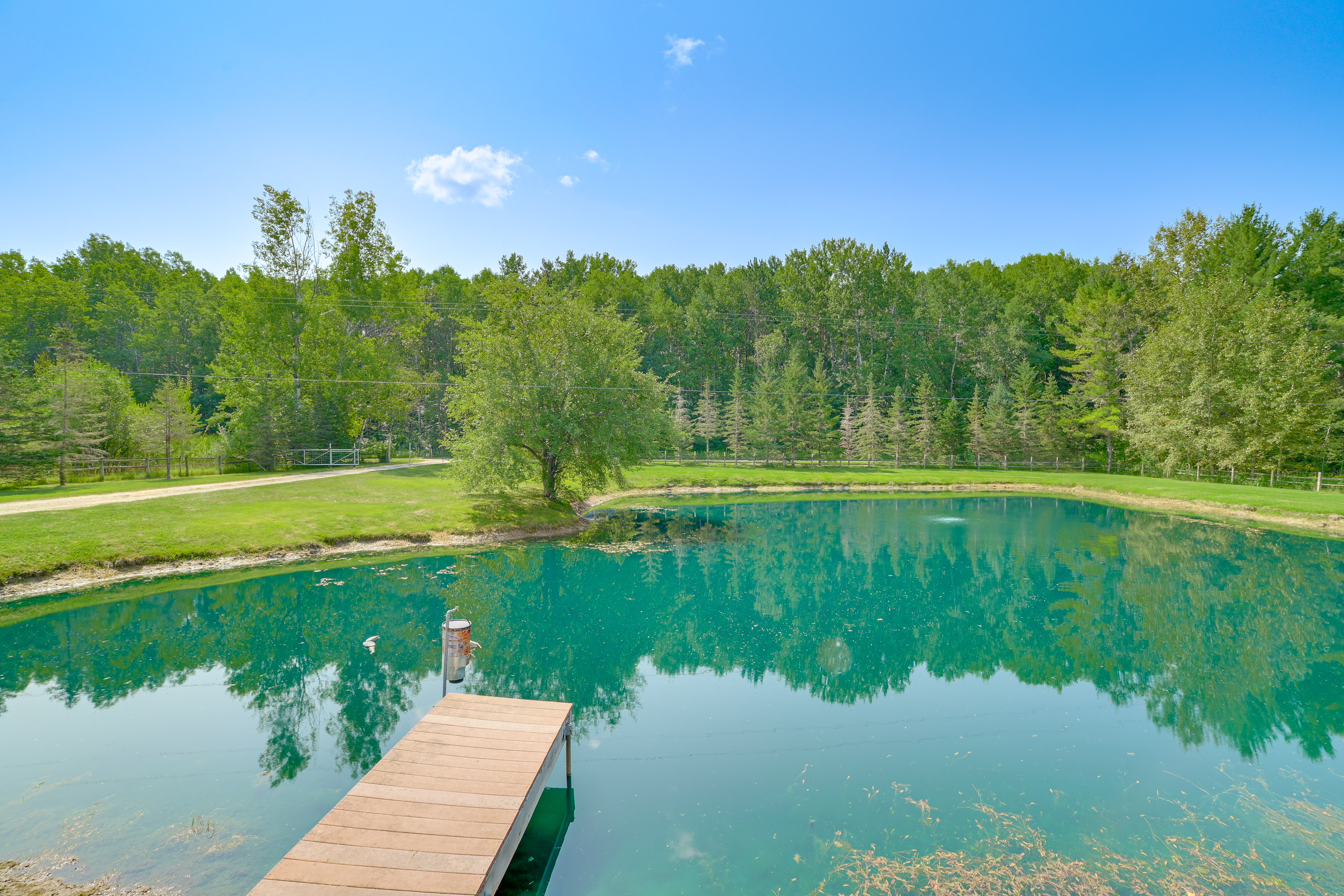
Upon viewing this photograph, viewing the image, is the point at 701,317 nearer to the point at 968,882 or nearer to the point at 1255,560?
the point at 1255,560

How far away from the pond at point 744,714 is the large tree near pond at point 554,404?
6.51 metres

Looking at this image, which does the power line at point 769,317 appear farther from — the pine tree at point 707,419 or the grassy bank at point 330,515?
the grassy bank at point 330,515

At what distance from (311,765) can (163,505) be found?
19.2 m

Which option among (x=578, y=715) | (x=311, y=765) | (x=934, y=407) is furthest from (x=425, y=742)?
(x=934, y=407)

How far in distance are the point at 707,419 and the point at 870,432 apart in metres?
14.9

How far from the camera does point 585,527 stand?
2881 cm

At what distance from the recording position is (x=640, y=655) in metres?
13.7

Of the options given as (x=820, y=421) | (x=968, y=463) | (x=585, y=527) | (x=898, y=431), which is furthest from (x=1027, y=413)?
(x=585, y=527)

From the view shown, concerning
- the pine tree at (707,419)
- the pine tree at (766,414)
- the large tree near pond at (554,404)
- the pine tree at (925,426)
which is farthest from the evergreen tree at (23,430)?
the pine tree at (925,426)

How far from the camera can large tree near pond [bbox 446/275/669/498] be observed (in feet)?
88.9

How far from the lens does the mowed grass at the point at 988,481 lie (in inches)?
1356

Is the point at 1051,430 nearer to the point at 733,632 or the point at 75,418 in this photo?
the point at 733,632

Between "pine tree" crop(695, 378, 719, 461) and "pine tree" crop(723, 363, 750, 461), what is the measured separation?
1178 millimetres

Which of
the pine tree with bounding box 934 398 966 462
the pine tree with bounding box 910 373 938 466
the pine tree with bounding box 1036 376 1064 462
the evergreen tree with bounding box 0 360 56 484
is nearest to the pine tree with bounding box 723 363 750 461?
the pine tree with bounding box 910 373 938 466
